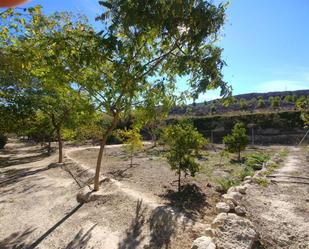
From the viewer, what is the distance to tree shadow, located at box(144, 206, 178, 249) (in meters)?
5.42

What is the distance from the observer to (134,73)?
6477 millimetres

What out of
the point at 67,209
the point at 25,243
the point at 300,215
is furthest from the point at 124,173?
the point at 300,215

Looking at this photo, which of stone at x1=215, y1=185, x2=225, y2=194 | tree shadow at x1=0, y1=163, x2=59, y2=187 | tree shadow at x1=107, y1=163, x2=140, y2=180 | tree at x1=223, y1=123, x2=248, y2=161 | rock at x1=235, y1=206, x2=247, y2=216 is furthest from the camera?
tree at x1=223, y1=123, x2=248, y2=161

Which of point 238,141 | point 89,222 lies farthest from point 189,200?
point 238,141

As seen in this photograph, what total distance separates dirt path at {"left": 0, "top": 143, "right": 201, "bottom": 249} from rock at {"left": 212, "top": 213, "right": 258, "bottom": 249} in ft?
2.27

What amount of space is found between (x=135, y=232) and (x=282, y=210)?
378 centimetres

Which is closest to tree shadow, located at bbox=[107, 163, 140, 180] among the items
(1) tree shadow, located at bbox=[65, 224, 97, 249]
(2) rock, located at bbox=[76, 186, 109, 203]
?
(2) rock, located at bbox=[76, 186, 109, 203]

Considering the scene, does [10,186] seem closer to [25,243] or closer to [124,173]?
[124,173]

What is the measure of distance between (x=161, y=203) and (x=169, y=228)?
1.65 m

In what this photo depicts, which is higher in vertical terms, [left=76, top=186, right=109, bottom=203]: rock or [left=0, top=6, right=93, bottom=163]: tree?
[left=0, top=6, right=93, bottom=163]: tree

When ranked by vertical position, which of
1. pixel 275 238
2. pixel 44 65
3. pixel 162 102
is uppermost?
pixel 44 65

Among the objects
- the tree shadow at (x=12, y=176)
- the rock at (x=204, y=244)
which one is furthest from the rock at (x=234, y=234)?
the tree shadow at (x=12, y=176)

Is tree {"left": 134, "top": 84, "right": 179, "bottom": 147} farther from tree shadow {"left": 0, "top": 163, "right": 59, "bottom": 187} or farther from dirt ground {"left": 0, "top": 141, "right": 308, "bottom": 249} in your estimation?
tree shadow {"left": 0, "top": 163, "right": 59, "bottom": 187}

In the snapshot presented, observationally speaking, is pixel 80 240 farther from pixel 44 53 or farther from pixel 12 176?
pixel 12 176
